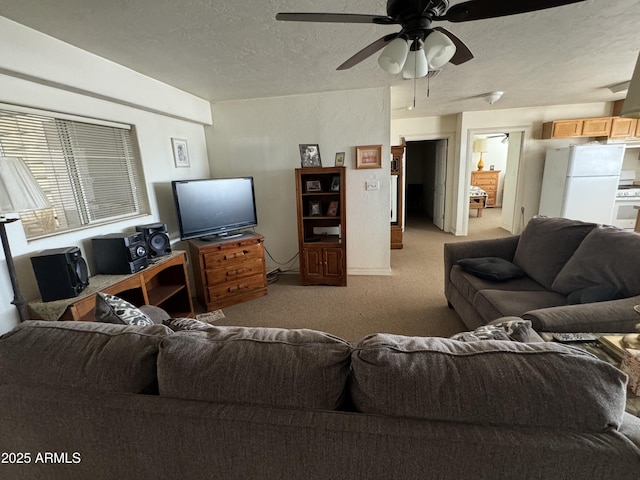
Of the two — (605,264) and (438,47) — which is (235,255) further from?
(605,264)

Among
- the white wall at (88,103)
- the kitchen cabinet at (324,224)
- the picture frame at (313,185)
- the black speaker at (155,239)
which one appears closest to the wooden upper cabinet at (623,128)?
the kitchen cabinet at (324,224)

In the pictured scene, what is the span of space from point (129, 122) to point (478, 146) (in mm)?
8790

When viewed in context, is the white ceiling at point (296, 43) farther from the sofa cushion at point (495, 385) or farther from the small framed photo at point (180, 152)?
the sofa cushion at point (495, 385)

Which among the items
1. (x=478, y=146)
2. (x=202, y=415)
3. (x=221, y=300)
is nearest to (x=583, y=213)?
(x=478, y=146)

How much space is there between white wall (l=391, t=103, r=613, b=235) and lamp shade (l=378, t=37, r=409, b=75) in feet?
14.0

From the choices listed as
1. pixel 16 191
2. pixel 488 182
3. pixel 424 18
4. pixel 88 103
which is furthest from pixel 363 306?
pixel 488 182

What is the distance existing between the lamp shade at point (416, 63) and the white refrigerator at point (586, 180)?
14.0ft

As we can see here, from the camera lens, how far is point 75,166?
2209 mm

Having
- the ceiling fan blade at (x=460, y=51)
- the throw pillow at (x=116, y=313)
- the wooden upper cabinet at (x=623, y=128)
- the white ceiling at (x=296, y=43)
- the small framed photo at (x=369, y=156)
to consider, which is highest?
the white ceiling at (x=296, y=43)

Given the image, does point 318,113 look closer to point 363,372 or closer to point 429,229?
point 363,372

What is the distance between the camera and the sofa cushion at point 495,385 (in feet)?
2.08

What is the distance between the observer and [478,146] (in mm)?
8320

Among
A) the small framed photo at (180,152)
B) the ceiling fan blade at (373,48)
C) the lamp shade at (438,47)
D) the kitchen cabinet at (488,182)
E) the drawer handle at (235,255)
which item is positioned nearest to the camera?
the lamp shade at (438,47)

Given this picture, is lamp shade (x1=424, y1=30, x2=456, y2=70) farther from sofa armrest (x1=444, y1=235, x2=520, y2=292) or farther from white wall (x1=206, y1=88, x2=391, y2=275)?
white wall (x1=206, y1=88, x2=391, y2=275)
